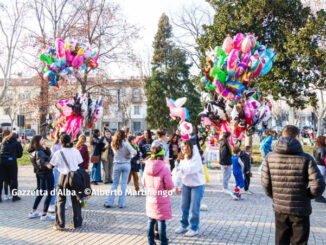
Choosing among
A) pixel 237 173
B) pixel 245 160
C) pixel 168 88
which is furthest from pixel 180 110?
pixel 168 88

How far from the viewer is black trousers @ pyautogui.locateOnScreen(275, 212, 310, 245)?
143 inches

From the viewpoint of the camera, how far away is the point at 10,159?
7637 mm

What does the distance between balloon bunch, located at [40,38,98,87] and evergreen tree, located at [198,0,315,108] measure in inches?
323

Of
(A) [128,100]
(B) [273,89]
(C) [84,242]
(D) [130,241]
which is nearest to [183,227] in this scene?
(D) [130,241]

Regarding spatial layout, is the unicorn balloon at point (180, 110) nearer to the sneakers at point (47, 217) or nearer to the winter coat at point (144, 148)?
the winter coat at point (144, 148)

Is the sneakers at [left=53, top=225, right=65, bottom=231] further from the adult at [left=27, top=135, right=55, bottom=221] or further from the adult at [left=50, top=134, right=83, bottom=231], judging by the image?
the adult at [left=27, top=135, right=55, bottom=221]

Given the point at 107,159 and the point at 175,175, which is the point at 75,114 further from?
the point at 175,175

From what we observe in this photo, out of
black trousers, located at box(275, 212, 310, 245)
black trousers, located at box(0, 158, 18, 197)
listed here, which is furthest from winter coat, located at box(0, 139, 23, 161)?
black trousers, located at box(275, 212, 310, 245)

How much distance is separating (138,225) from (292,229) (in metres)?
3.01

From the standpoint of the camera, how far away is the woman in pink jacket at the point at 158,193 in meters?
4.60

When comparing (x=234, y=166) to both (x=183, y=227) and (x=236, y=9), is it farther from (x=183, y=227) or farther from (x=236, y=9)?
(x=236, y=9)

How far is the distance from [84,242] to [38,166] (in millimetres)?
1933

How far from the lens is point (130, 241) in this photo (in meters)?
5.08

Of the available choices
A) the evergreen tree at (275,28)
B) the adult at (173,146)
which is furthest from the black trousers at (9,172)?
the evergreen tree at (275,28)
